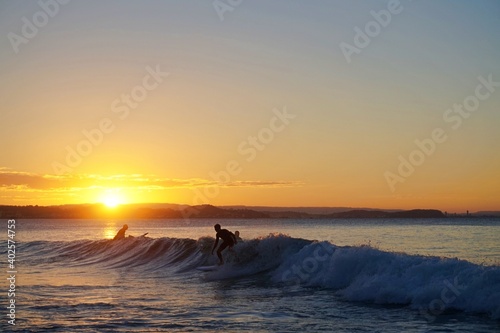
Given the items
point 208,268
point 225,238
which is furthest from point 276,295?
point 208,268

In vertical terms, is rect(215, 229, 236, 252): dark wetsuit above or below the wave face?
above

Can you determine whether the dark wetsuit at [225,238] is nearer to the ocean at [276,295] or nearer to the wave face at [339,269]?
→ the wave face at [339,269]

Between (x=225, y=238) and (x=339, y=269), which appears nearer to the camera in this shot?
(x=339, y=269)

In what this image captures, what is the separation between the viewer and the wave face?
13.1 meters

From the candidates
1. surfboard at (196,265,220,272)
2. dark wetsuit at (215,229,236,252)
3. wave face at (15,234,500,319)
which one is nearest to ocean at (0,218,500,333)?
wave face at (15,234,500,319)

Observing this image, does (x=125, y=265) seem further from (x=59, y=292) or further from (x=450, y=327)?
(x=450, y=327)

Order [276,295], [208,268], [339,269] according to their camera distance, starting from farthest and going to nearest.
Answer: [208,268]
[339,269]
[276,295]

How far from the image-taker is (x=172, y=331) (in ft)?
35.6

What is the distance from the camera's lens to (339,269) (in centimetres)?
1780

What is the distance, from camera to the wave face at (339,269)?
43.0 ft

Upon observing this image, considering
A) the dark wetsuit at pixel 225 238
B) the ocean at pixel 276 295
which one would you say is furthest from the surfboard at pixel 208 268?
the dark wetsuit at pixel 225 238

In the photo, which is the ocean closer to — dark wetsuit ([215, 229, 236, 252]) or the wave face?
the wave face

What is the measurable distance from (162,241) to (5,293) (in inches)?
627

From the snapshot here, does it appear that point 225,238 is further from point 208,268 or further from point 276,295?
point 276,295
